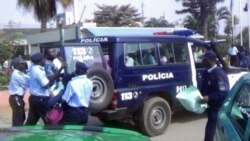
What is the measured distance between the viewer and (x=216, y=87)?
620 cm

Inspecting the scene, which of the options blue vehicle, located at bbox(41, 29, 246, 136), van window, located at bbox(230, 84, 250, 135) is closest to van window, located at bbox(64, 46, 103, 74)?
blue vehicle, located at bbox(41, 29, 246, 136)

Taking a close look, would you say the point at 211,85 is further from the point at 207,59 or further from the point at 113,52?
the point at 113,52

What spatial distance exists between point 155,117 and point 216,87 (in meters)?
2.53

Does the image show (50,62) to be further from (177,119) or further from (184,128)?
(177,119)

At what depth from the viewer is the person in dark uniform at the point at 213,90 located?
20.2 feet

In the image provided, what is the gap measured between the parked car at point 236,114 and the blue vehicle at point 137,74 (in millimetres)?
3497

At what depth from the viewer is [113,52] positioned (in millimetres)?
8062

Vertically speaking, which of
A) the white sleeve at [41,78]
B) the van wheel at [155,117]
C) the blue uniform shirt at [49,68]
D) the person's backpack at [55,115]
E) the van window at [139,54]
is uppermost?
the van window at [139,54]

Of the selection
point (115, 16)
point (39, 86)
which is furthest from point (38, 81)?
point (115, 16)

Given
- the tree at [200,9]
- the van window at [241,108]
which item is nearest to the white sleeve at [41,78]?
the van window at [241,108]

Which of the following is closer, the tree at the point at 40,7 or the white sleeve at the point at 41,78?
the white sleeve at the point at 41,78

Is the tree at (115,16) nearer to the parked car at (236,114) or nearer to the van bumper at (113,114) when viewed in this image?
the van bumper at (113,114)

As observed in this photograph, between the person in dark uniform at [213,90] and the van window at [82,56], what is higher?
the van window at [82,56]

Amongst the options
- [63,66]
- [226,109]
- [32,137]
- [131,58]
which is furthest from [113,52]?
[32,137]
